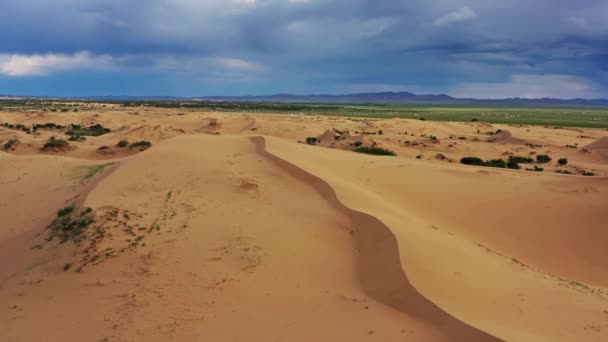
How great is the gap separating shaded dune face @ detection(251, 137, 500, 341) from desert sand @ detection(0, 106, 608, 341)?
3cm

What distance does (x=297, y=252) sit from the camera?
25.7 feet

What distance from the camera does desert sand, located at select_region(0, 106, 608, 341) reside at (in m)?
5.81

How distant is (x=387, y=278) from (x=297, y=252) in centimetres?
183

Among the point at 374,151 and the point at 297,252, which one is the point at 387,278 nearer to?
the point at 297,252

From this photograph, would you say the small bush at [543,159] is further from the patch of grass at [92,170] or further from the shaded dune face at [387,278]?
the patch of grass at [92,170]

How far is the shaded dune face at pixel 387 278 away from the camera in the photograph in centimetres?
518

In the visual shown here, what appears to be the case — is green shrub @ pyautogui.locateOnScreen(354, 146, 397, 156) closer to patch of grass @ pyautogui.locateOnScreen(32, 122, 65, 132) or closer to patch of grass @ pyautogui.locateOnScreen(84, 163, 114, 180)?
patch of grass @ pyautogui.locateOnScreen(84, 163, 114, 180)

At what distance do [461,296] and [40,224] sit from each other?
9.71 m

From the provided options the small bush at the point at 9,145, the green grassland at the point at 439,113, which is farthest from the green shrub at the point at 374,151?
the green grassland at the point at 439,113

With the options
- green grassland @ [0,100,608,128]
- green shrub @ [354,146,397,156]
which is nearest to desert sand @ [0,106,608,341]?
green shrub @ [354,146,397,156]

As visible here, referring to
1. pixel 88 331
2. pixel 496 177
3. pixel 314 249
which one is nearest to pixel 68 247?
pixel 88 331

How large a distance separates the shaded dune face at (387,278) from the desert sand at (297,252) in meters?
0.03

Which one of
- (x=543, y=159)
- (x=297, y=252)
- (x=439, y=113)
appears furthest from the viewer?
(x=439, y=113)

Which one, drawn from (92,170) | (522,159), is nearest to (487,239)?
(92,170)
